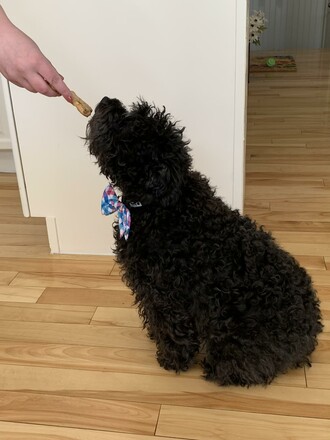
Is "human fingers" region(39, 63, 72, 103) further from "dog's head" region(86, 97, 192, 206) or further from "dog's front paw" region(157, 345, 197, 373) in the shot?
"dog's front paw" region(157, 345, 197, 373)

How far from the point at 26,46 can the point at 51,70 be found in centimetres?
7

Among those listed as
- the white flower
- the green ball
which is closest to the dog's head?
the white flower

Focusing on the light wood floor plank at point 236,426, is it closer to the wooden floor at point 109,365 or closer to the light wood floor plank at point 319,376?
the wooden floor at point 109,365

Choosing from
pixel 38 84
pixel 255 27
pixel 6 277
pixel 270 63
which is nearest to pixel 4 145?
pixel 6 277

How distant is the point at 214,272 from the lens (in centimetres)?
107

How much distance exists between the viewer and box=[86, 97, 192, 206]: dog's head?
3.19ft

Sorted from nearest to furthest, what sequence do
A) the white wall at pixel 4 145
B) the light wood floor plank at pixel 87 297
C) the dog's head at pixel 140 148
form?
the dog's head at pixel 140 148 < the light wood floor plank at pixel 87 297 < the white wall at pixel 4 145

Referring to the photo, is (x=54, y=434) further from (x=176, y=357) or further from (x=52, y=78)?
(x=52, y=78)

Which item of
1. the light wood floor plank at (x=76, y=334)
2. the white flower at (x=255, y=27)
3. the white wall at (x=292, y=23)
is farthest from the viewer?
the white wall at (x=292, y=23)

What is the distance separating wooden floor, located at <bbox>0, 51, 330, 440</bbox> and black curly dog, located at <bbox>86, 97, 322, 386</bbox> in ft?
0.30

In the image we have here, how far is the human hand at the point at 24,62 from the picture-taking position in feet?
3.32

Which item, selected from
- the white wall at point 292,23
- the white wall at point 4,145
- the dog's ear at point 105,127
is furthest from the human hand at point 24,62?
the white wall at point 292,23

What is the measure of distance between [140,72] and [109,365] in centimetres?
85

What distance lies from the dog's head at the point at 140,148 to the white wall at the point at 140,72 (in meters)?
0.51
